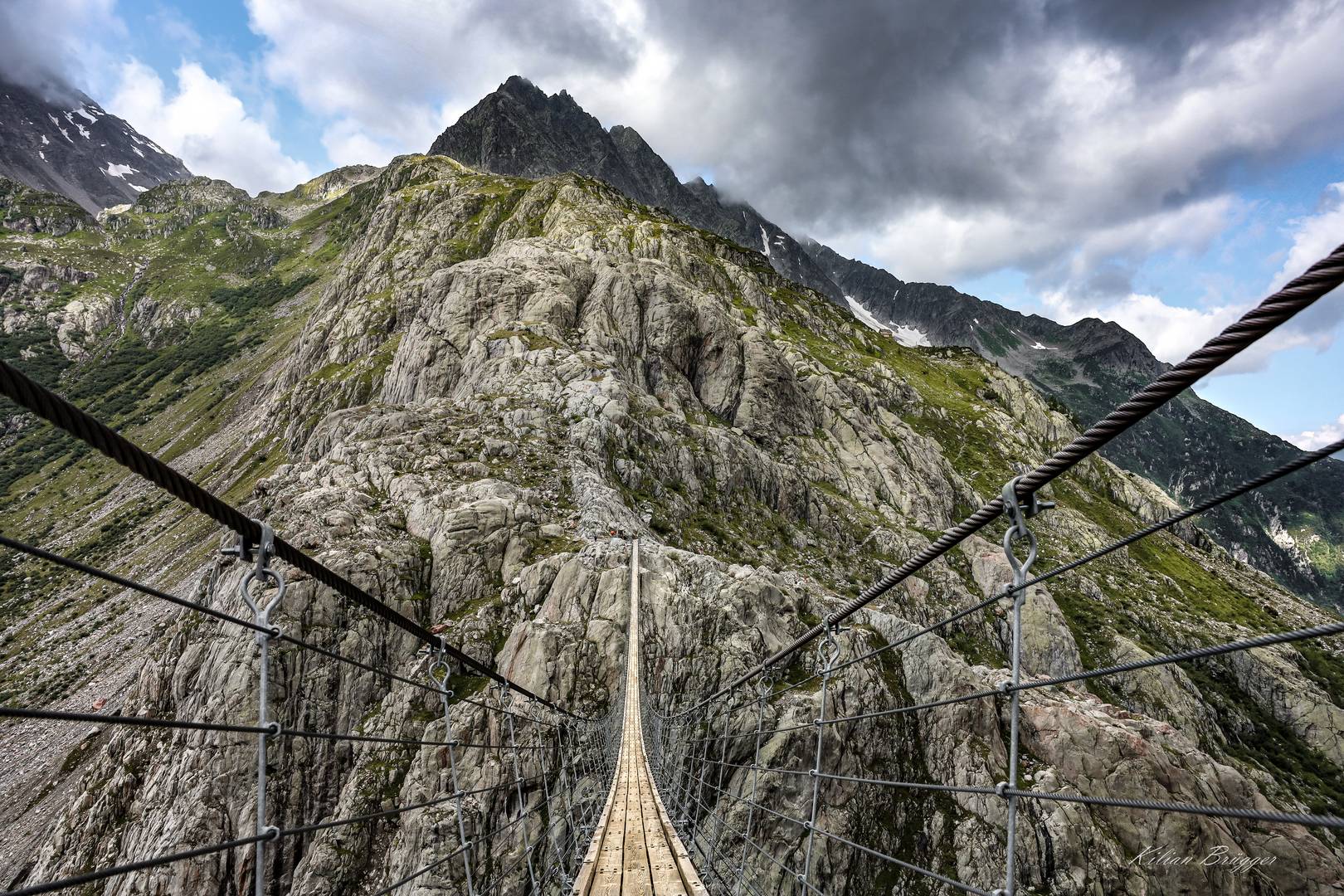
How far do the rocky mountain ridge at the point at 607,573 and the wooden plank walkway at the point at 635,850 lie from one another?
405 inches

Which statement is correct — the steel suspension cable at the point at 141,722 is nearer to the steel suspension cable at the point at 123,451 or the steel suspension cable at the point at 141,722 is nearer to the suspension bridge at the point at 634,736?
the suspension bridge at the point at 634,736

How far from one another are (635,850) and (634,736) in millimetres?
9044

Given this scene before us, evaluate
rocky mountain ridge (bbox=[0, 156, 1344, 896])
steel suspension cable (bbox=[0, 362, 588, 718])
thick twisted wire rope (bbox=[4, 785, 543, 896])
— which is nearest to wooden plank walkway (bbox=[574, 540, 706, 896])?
thick twisted wire rope (bbox=[4, 785, 543, 896])

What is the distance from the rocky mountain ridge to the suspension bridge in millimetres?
734

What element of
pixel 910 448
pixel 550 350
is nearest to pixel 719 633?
pixel 550 350

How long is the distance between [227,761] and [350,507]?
41.1 ft

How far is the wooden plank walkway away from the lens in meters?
7.72

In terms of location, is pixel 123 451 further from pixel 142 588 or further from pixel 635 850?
pixel 635 850

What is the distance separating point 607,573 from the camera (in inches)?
1073

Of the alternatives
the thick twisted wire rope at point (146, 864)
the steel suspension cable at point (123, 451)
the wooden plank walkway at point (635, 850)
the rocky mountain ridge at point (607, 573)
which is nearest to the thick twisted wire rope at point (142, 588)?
the steel suspension cable at point (123, 451)

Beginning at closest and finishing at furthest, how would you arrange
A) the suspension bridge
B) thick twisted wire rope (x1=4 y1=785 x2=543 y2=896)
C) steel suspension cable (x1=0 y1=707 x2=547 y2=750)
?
thick twisted wire rope (x1=4 y1=785 x2=543 y2=896)
steel suspension cable (x1=0 y1=707 x2=547 y2=750)
the suspension bridge

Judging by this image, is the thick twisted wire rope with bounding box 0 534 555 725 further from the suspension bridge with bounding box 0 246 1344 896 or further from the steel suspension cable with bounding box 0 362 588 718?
the steel suspension cable with bounding box 0 362 588 718

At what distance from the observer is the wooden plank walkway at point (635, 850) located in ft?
25.3

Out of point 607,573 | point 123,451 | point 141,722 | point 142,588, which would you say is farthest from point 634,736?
point 142,588
